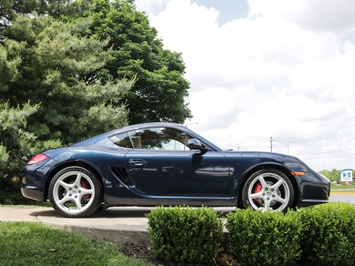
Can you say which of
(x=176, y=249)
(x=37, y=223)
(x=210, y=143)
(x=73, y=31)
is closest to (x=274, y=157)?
(x=210, y=143)

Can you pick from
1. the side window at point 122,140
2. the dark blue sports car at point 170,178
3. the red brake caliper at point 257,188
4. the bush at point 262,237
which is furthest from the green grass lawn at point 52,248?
the red brake caliper at point 257,188

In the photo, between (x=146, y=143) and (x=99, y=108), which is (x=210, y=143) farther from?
(x=99, y=108)

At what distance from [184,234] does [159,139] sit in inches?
72.3

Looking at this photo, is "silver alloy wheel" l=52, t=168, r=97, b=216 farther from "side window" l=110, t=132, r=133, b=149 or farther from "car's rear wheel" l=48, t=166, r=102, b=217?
"side window" l=110, t=132, r=133, b=149

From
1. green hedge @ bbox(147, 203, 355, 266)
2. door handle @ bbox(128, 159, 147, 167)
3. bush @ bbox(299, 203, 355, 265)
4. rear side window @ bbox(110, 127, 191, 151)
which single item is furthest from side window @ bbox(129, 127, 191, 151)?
bush @ bbox(299, 203, 355, 265)

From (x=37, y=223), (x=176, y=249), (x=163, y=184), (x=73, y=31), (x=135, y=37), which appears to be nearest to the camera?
(x=176, y=249)

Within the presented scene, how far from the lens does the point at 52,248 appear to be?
176 inches

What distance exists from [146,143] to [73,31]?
1333cm

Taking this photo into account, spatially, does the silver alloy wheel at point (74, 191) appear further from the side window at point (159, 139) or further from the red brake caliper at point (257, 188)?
the red brake caliper at point (257, 188)

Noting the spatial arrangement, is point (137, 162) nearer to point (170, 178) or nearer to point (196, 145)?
point (170, 178)

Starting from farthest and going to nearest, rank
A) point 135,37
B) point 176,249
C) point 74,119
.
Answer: point 135,37, point 74,119, point 176,249

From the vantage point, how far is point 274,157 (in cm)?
577

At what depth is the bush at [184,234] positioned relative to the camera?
15.5 ft

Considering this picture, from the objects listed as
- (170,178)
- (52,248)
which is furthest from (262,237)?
(52,248)
